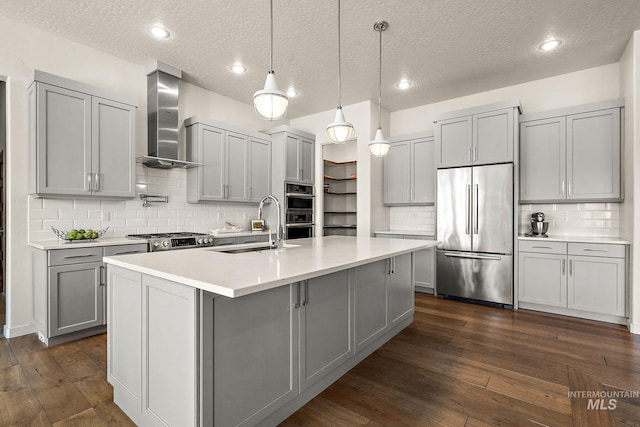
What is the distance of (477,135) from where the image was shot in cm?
430

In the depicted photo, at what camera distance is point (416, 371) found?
241cm

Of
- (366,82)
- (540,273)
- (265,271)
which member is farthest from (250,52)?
(540,273)

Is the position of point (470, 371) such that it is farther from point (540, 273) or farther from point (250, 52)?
point (250, 52)

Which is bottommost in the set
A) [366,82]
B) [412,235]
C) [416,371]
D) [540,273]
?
[416,371]

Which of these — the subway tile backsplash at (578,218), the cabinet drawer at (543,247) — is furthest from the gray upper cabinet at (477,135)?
the cabinet drawer at (543,247)

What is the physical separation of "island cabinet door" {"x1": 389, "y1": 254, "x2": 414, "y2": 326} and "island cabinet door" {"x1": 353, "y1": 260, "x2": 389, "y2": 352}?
127mm

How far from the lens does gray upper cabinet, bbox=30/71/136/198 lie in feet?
9.64

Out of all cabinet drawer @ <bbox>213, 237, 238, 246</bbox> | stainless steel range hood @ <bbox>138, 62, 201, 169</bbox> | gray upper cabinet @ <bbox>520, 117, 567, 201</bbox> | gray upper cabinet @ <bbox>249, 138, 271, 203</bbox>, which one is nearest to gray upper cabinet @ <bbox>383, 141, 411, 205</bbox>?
gray upper cabinet @ <bbox>520, 117, 567, 201</bbox>

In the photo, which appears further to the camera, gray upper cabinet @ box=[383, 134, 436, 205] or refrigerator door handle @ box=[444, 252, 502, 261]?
gray upper cabinet @ box=[383, 134, 436, 205]

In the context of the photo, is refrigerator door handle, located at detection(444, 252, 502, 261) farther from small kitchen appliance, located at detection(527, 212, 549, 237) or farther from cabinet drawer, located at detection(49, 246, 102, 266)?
cabinet drawer, located at detection(49, 246, 102, 266)

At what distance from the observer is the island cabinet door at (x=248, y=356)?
4.66ft

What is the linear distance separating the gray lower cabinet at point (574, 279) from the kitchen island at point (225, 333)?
278 cm

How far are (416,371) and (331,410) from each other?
2.69ft

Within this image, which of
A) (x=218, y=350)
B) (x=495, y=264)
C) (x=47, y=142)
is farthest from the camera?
(x=495, y=264)
